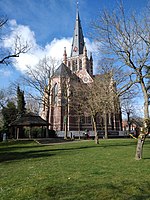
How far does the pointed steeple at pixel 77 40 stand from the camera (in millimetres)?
70750

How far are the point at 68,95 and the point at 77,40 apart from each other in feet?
144

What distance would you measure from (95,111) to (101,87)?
3.44 metres

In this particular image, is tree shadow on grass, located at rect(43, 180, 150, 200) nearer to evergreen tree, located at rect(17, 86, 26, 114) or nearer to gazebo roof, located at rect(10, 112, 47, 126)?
gazebo roof, located at rect(10, 112, 47, 126)

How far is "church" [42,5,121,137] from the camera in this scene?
36228 mm

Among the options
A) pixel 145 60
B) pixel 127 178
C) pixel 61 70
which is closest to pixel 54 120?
pixel 61 70

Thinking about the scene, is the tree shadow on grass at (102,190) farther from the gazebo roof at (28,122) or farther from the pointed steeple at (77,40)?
the pointed steeple at (77,40)

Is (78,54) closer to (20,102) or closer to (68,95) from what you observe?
(20,102)

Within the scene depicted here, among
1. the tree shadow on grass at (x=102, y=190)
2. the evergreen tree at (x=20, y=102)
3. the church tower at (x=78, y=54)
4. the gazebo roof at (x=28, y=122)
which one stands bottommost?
the tree shadow on grass at (x=102, y=190)

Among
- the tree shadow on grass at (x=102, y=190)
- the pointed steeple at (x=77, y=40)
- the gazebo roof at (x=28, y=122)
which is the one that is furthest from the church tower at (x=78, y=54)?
the tree shadow on grass at (x=102, y=190)

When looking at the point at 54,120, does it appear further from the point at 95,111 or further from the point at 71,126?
the point at 95,111

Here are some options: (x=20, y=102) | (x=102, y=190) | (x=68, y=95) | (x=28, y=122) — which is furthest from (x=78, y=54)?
(x=102, y=190)

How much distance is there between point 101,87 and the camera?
22.7 meters

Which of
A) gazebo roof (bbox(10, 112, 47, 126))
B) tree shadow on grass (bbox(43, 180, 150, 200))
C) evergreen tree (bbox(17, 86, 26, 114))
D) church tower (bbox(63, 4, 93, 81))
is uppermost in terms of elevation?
church tower (bbox(63, 4, 93, 81))

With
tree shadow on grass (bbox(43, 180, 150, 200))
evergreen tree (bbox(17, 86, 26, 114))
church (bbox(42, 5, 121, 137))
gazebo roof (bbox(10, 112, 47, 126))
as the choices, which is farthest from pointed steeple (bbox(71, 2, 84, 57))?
tree shadow on grass (bbox(43, 180, 150, 200))
